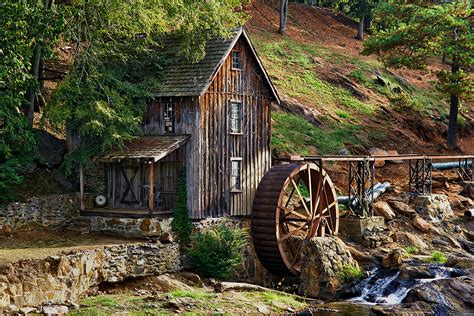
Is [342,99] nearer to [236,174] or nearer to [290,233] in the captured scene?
[236,174]

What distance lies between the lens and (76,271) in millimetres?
21797

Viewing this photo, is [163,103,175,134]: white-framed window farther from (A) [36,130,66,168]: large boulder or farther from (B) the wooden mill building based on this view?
(A) [36,130,66,168]: large boulder

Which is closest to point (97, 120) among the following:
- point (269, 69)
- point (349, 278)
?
point (349, 278)

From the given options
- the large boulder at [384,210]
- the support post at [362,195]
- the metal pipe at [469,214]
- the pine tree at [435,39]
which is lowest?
the metal pipe at [469,214]

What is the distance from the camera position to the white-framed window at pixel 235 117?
28.0 m

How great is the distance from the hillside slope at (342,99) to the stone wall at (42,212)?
1094 centimetres

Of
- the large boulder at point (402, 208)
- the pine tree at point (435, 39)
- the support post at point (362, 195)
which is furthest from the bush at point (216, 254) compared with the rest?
the pine tree at point (435, 39)

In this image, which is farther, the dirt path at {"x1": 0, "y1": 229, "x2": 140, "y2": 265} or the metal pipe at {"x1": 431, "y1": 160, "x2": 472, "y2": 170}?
the metal pipe at {"x1": 431, "y1": 160, "x2": 472, "y2": 170}

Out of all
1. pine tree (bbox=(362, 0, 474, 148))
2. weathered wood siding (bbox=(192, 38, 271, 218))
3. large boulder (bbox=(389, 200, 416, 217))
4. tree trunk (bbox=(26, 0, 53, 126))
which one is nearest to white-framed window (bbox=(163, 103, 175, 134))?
weathered wood siding (bbox=(192, 38, 271, 218))

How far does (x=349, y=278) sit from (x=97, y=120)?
9801 mm

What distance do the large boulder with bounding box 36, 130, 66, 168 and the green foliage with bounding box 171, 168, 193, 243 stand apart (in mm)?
4885

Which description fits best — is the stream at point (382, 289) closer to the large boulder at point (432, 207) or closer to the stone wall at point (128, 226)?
the stone wall at point (128, 226)

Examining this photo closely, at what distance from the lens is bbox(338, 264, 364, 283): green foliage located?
992 inches

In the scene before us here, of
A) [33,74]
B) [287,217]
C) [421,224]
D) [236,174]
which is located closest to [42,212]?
[33,74]
